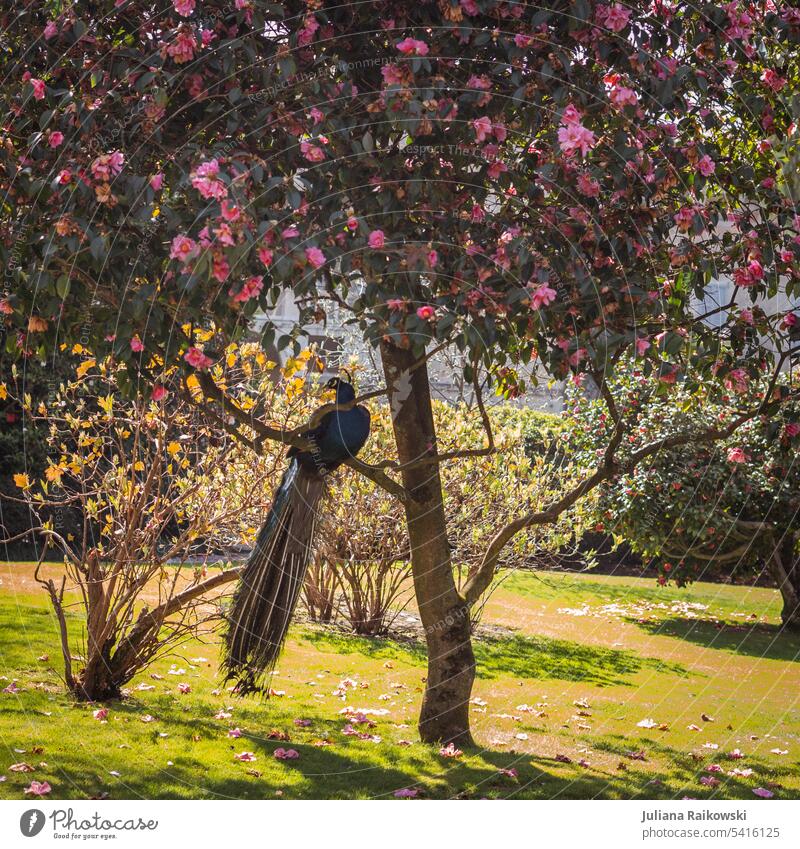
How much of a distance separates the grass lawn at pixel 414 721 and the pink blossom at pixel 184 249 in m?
2.22

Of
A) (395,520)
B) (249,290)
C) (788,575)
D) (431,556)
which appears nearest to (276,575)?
(431,556)

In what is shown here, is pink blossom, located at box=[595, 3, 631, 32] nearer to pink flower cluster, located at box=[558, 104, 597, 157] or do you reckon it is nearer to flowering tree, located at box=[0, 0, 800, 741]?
flowering tree, located at box=[0, 0, 800, 741]

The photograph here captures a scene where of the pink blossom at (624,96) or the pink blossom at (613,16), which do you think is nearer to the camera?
→ the pink blossom at (624,96)

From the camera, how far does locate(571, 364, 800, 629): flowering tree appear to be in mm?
8062

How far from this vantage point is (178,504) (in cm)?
512

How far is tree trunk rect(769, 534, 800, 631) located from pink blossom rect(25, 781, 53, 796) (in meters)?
6.83

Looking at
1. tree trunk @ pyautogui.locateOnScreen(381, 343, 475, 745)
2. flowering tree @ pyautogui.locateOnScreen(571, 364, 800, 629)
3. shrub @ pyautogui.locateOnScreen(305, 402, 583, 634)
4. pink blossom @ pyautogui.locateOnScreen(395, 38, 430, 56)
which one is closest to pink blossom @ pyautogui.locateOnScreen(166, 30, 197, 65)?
pink blossom @ pyautogui.locateOnScreen(395, 38, 430, 56)

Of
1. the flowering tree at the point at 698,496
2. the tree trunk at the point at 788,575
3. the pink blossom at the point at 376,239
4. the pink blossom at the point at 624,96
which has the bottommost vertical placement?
the tree trunk at the point at 788,575

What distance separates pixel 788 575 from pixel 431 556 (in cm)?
579

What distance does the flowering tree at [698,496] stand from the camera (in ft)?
26.5

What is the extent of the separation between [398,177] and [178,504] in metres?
2.26

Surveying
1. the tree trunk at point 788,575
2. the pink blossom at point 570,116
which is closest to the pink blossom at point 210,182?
the pink blossom at point 570,116

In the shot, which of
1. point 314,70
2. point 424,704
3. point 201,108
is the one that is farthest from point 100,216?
point 424,704

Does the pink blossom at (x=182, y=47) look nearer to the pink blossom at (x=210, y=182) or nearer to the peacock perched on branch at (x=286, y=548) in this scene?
the pink blossom at (x=210, y=182)
